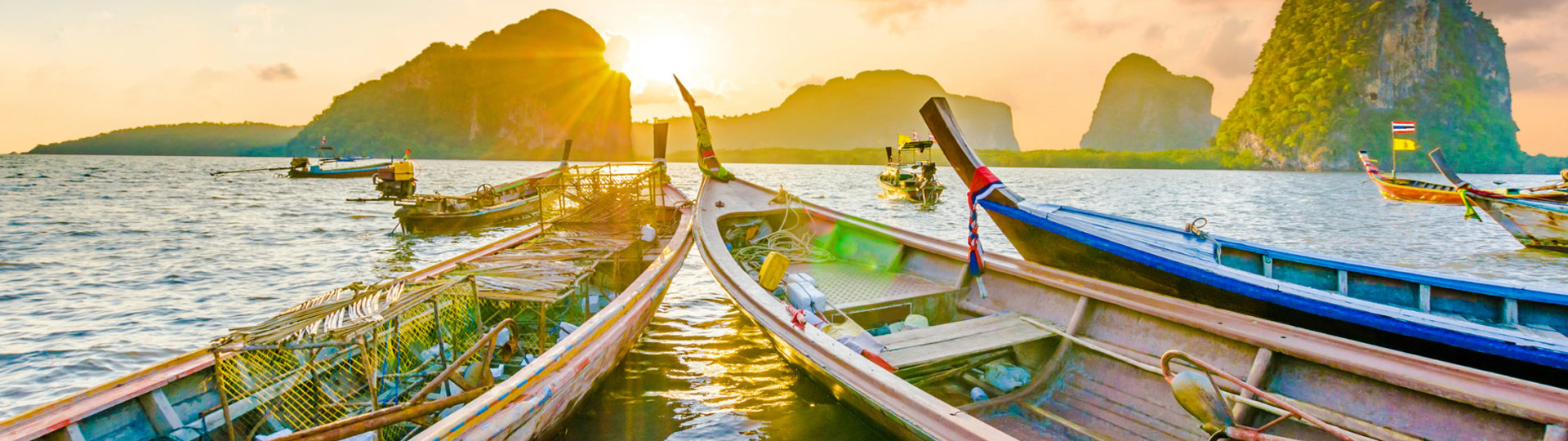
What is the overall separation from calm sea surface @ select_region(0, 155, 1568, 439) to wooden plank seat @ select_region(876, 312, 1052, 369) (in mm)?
972

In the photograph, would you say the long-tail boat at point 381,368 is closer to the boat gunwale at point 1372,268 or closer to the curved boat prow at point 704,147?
the boat gunwale at point 1372,268

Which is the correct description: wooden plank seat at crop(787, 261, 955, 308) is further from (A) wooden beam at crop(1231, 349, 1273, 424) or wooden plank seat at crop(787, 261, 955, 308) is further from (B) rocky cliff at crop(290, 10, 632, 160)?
(B) rocky cliff at crop(290, 10, 632, 160)

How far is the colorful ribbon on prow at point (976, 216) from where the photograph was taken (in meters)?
6.61

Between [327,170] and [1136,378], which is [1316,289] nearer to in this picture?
[1136,378]

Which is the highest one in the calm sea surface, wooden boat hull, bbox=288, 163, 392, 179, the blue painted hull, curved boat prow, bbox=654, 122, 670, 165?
wooden boat hull, bbox=288, 163, 392, 179

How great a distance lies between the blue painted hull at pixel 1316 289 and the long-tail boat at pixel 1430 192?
553 inches

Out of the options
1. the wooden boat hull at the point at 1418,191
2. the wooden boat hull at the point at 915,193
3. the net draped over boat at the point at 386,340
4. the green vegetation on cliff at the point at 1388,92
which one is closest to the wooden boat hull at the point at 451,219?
the net draped over boat at the point at 386,340

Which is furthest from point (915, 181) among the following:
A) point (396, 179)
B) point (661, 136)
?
point (396, 179)

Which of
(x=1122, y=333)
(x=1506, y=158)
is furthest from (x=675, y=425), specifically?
(x=1506, y=158)

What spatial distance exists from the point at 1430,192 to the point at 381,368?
94.7 feet

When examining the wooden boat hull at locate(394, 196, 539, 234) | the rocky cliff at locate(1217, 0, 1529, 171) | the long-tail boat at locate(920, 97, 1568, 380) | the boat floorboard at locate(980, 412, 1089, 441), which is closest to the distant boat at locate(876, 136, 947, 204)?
the wooden boat hull at locate(394, 196, 539, 234)

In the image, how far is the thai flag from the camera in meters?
6.61

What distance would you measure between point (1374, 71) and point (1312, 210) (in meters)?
87.7

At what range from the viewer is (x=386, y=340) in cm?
500
